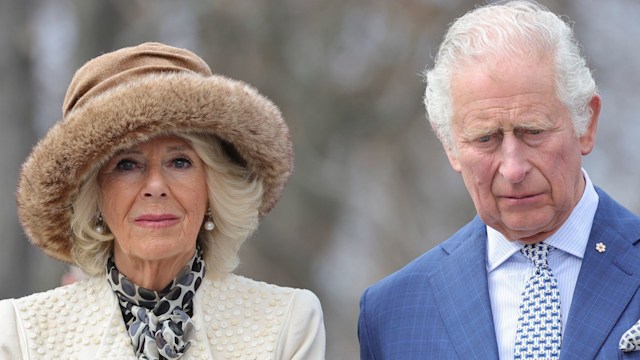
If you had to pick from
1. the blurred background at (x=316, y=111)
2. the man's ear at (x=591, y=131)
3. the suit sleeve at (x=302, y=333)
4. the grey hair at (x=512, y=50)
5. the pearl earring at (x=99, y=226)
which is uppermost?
the blurred background at (x=316, y=111)

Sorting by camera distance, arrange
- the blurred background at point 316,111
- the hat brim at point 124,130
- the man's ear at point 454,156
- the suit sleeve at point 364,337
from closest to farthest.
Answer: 1. the hat brim at point 124,130
2. the man's ear at point 454,156
3. the suit sleeve at point 364,337
4. the blurred background at point 316,111

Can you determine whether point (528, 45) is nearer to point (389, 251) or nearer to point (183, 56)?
point (183, 56)

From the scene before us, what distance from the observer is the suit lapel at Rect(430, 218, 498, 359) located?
5.48 meters

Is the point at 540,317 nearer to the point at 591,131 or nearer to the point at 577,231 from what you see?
the point at 577,231

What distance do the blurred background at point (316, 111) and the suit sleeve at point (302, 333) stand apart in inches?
323

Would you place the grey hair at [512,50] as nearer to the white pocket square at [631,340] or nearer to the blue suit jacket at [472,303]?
the blue suit jacket at [472,303]

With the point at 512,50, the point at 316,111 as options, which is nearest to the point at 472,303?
the point at 512,50

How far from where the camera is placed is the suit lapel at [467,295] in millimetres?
5480

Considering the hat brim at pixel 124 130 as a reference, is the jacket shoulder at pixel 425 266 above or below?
below

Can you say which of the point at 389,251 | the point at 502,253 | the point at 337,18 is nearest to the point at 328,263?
the point at 389,251

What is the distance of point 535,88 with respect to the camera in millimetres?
5285

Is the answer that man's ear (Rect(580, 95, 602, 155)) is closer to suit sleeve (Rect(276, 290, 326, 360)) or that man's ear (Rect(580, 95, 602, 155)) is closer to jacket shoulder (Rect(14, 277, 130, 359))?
suit sleeve (Rect(276, 290, 326, 360))

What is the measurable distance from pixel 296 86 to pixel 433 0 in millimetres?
1692

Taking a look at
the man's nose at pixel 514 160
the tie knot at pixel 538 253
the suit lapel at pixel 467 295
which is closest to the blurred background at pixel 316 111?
the suit lapel at pixel 467 295
